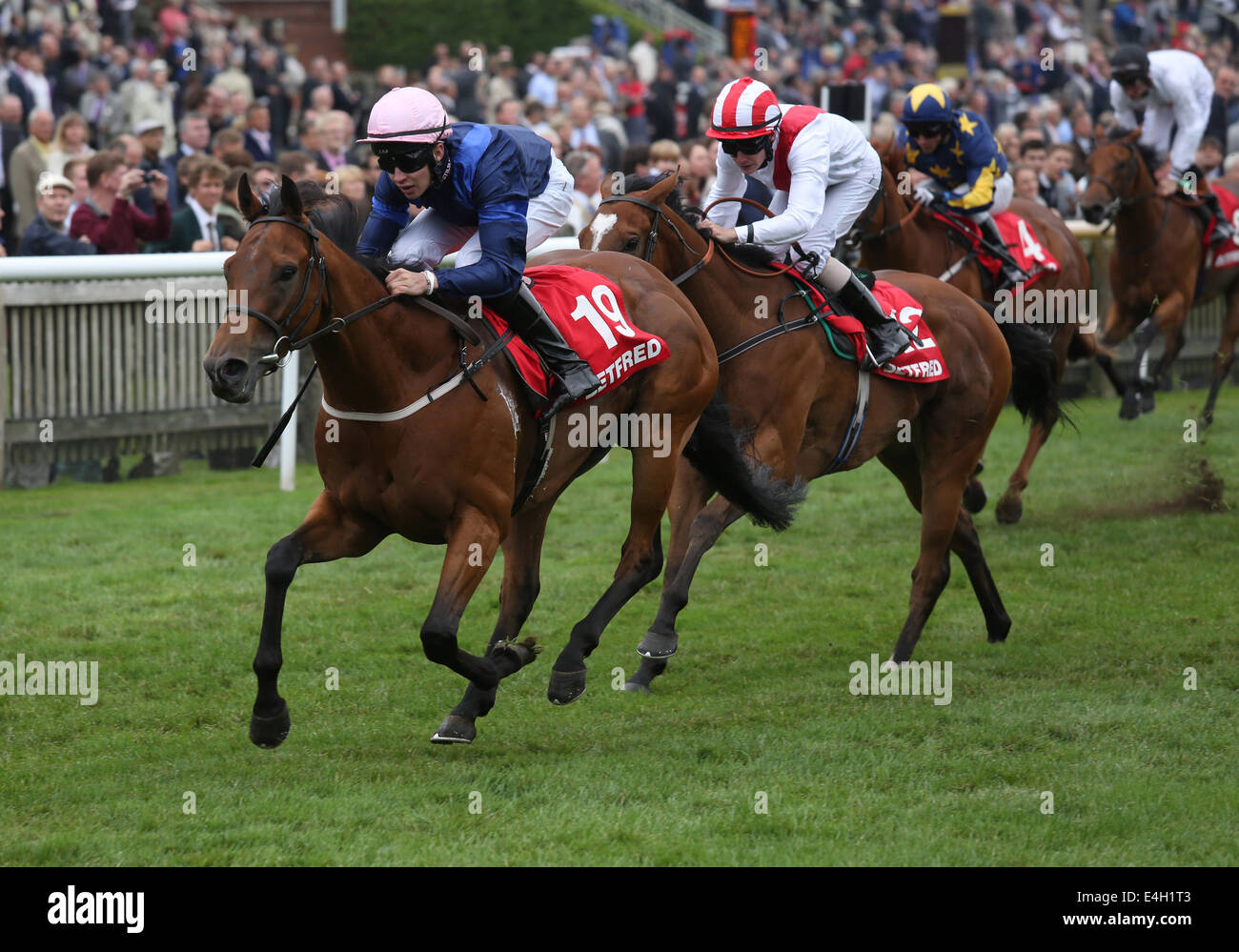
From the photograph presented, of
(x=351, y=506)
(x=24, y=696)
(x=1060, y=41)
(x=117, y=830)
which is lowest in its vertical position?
(x=1060, y=41)

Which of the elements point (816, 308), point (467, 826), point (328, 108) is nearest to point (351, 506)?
point (467, 826)

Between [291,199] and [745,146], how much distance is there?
2223 millimetres

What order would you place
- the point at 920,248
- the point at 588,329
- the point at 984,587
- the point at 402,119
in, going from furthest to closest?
the point at 920,248
the point at 984,587
the point at 588,329
the point at 402,119

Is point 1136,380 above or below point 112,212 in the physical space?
below

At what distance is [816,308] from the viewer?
6246mm

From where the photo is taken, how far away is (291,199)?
4.39 metres

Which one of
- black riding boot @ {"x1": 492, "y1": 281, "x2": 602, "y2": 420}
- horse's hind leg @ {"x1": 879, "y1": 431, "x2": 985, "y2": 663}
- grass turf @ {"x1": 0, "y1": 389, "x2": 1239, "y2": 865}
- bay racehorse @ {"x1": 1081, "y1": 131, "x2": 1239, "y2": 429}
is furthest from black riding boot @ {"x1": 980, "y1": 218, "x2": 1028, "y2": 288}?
black riding boot @ {"x1": 492, "y1": 281, "x2": 602, "y2": 420}

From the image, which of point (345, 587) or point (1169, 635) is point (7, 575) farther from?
point (1169, 635)

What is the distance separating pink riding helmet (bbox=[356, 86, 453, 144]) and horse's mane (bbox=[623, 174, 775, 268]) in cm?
150

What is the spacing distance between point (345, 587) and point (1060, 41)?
23.5 m

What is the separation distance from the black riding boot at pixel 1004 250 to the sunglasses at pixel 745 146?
299cm

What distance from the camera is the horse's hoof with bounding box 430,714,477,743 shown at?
202 inches

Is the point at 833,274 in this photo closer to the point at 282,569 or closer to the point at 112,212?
the point at 282,569

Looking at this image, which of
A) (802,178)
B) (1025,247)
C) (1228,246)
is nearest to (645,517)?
(802,178)
